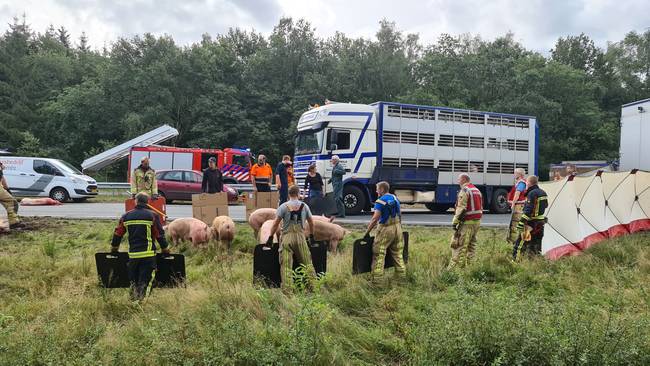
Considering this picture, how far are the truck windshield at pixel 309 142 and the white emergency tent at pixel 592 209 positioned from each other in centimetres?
737

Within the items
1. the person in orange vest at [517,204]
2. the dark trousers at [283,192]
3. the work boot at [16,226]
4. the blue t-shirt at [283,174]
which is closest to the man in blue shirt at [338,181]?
the blue t-shirt at [283,174]

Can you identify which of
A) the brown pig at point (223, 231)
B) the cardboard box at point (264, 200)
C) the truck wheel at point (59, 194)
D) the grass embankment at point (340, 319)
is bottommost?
Result: the grass embankment at point (340, 319)

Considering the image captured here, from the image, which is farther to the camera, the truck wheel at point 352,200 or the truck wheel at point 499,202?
the truck wheel at point 499,202

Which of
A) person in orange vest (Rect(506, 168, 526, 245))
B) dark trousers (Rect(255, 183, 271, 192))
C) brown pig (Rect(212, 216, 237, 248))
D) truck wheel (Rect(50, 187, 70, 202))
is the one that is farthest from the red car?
person in orange vest (Rect(506, 168, 526, 245))

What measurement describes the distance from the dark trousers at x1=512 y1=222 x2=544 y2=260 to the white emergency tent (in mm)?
88

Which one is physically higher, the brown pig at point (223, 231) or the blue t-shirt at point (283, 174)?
the blue t-shirt at point (283, 174)

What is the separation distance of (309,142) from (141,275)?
9.77 meters

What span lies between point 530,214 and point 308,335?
5.72m

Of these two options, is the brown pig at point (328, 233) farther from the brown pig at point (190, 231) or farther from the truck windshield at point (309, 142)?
the truck windshield at point (309, 142)

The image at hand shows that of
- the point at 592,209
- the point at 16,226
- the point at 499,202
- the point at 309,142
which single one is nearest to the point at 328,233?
the point at 592,209

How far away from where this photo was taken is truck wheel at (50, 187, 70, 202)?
19344 mm

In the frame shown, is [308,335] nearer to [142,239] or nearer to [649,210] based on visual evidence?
[142,239]

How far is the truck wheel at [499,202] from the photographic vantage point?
1777cm

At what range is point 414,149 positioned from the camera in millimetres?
15969
